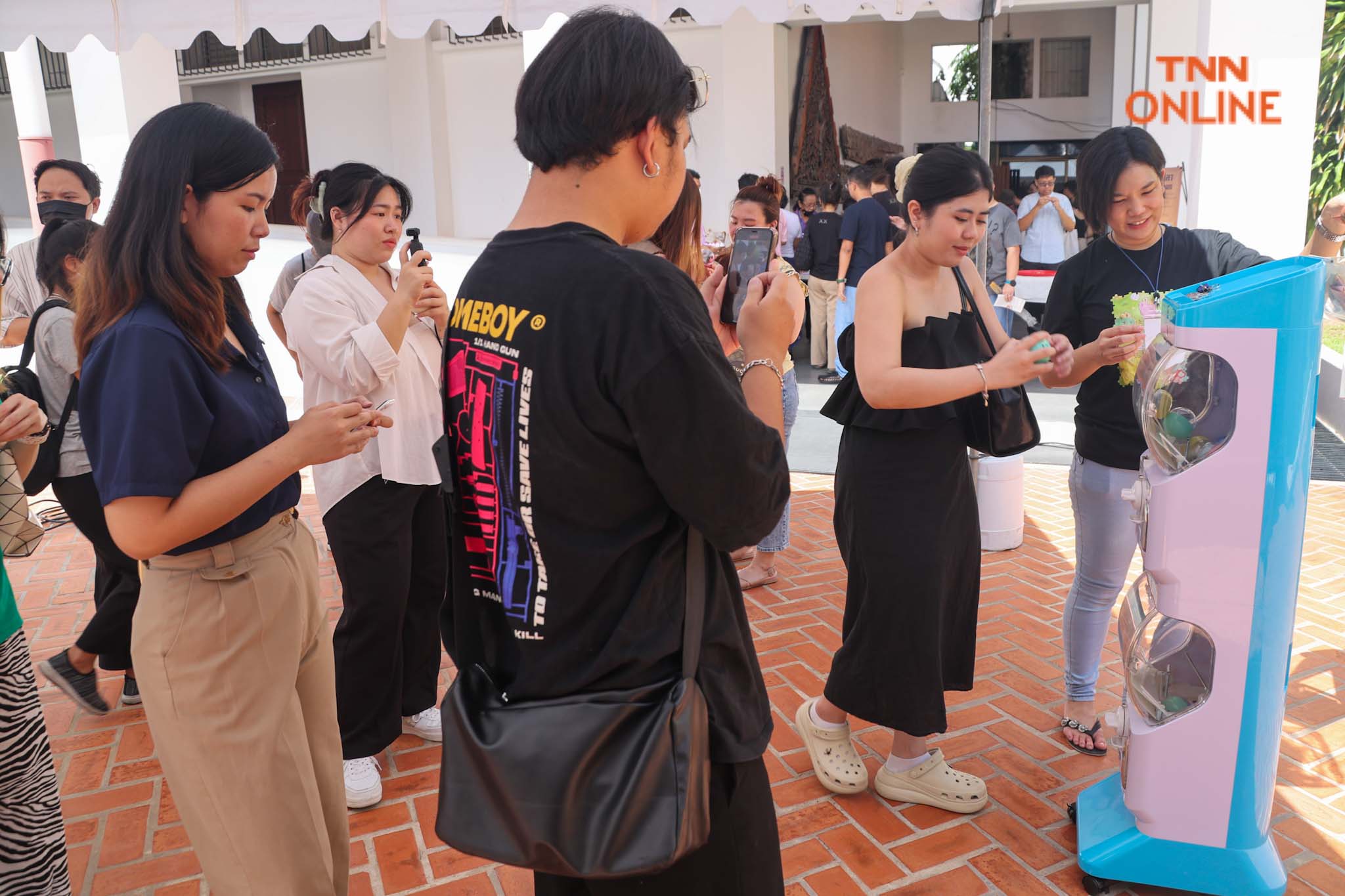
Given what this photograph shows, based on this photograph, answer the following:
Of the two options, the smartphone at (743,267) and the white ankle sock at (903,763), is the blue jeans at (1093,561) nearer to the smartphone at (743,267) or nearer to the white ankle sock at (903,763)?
the white ankle sock at (903,763)

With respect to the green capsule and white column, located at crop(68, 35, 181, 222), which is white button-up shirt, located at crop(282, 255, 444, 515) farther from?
white column, located at crop(68, 35, 181, 222)

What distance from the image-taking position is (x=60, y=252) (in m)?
3.40

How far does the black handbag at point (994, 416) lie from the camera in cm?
264

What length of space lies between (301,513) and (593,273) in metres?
5.34

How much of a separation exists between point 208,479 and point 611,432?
84cm

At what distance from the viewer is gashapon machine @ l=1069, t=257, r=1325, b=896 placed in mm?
Answer: 2193

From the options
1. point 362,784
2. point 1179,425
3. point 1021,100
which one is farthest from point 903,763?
point 1021,100

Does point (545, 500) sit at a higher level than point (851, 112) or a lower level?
lower

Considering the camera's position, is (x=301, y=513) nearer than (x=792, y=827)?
No

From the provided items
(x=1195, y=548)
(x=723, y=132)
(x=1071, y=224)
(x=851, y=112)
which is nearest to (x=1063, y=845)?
(x=1195, y=548)

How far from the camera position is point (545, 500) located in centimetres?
135

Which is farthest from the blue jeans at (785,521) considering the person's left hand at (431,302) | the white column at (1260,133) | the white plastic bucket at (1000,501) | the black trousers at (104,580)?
the white column at (1260,133)

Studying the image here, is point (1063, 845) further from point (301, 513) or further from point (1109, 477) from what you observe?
point (301, 513)

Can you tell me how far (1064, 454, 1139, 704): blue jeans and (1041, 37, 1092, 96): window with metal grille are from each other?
1840cm
